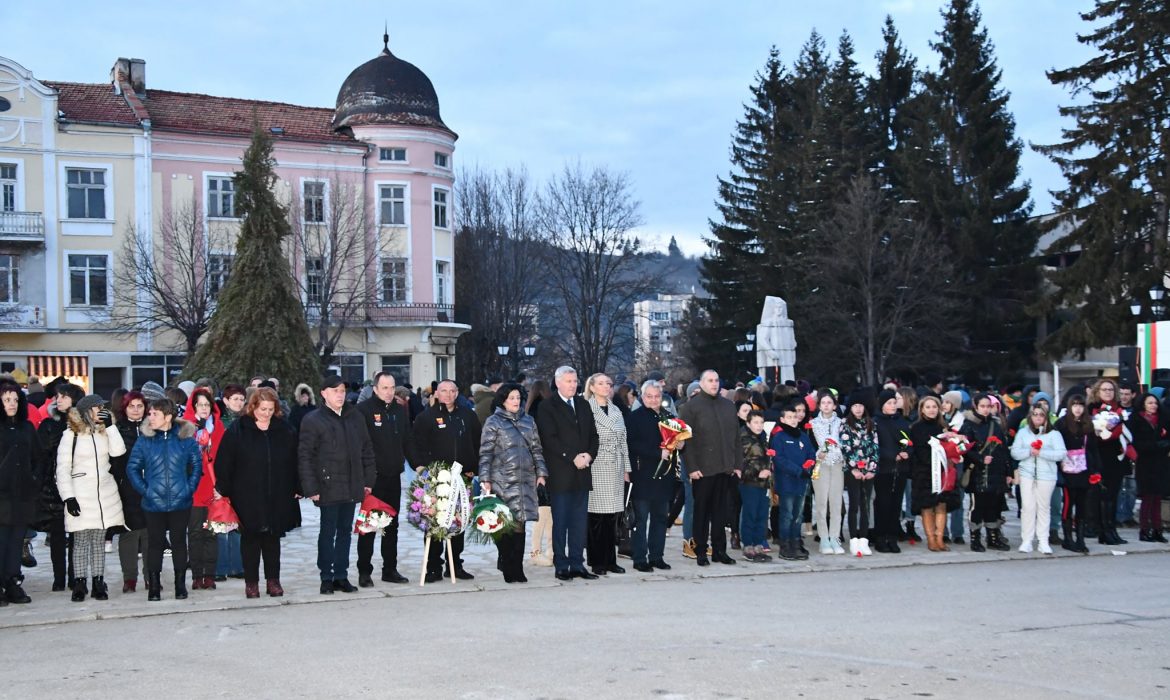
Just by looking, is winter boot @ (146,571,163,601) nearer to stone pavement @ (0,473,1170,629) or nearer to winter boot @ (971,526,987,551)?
stone pavement @ (0,473,1170,629)

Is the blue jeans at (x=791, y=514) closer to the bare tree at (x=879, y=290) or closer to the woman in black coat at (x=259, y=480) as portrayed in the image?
the woman in black coat at (x=259, y=480)

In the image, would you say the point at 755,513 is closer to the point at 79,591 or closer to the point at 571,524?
the point at 571,524

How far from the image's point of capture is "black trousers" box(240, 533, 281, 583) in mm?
10273

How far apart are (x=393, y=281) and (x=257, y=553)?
116ft

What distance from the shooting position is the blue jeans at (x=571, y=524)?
11375 millimetres

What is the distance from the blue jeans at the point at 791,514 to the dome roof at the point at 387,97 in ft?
114

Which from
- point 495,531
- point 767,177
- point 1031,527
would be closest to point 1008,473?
point 1031,527

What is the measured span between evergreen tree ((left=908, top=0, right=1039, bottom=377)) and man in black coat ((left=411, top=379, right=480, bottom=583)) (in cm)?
4005

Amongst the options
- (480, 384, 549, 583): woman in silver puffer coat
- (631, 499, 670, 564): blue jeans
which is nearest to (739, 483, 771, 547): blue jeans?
(631, 499, 670, 564): blue jeans

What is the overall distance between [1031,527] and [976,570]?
194 cm

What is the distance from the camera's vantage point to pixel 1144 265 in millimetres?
39281

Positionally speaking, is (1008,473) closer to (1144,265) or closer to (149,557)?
(149,557)

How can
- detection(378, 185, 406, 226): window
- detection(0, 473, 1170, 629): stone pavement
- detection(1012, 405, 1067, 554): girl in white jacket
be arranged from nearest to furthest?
detection(0, 473, 1170, 629): stone pavement < detection(1012, 405, 1067, 554): girl in white jacket < detection(378, 185, 406, 226): window

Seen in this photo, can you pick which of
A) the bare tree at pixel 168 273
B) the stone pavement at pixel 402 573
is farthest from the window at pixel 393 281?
the stone pavement at pixel 402 573
